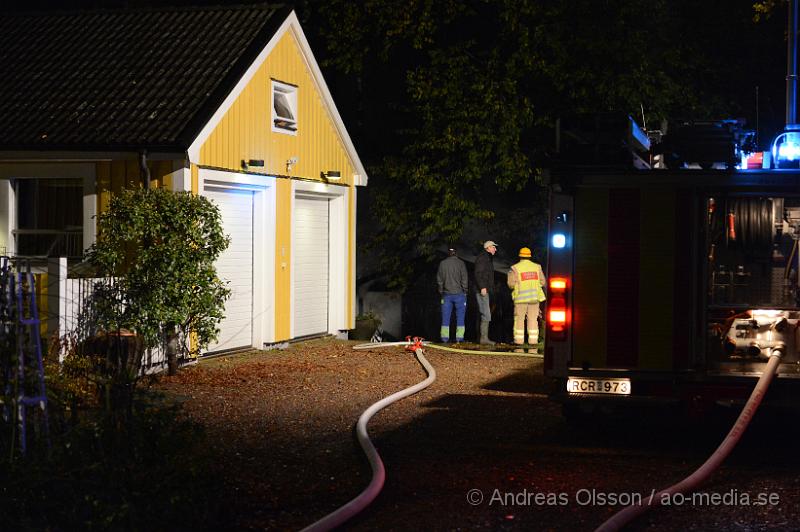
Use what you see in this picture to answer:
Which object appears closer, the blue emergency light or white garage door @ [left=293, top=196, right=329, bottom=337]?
the blue emergency light

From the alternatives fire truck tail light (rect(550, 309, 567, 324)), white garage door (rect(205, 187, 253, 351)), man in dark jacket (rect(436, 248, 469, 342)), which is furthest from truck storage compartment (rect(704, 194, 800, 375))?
man in dark jacket (rect(436, 248, 469, 342))

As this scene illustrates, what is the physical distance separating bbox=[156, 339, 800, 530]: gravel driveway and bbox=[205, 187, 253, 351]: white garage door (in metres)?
2.39

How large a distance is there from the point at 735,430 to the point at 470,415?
3569mm

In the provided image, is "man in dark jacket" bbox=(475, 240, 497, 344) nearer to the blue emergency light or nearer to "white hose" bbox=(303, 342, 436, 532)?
"white hose" bbox=(303, 342, 436, 532)

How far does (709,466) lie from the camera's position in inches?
323

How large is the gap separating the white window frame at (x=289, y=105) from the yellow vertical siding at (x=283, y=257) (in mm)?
879

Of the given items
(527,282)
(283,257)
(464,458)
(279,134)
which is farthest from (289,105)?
(464,458)

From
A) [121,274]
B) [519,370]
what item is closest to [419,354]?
[519,370]

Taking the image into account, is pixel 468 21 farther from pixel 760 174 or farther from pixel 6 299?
pixel 6 299

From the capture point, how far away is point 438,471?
28.8 feet

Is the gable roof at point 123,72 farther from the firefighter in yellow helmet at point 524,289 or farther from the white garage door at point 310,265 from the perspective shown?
the firefighter in yellow helmet at point 524,289

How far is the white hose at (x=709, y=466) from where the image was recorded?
6.80 metres

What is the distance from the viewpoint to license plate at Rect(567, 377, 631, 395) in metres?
9.91

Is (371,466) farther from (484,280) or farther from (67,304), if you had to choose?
(484,280)
